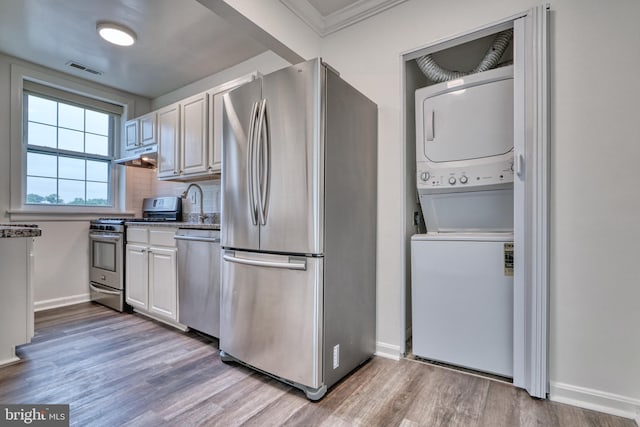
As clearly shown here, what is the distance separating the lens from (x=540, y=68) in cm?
166

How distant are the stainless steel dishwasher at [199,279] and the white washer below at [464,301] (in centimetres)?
148

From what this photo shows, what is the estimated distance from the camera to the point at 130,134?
12.4 feet

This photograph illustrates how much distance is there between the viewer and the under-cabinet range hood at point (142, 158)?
344 cm

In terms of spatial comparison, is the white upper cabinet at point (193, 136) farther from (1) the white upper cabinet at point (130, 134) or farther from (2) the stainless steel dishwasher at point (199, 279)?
(2) the stainless steel dishwasher at point (199, 279)

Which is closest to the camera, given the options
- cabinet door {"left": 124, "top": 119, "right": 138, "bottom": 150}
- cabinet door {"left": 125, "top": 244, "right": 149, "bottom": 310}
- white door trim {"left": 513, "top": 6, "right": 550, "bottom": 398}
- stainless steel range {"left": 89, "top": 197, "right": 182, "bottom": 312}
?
white door trim {"left": 513, "top": 6, "right": 550, "bottom": 398}

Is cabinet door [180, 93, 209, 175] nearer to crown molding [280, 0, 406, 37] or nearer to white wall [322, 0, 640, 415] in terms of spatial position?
crown molding [280, 0, 406, 37]

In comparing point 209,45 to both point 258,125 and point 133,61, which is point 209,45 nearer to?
point 133,61

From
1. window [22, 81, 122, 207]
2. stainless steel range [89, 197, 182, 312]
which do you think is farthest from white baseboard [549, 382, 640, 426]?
window [22, 81, 122, 207]

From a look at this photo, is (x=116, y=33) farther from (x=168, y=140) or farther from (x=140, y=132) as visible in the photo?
(x=140, y=132)

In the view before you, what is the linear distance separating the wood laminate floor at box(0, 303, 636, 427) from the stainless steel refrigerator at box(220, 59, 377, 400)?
0.14 m

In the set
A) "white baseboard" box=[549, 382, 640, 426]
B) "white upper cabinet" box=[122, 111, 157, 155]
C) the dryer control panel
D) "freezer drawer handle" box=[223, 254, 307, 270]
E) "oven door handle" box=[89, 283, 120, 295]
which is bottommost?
"white baseboard" box=[549, 382, 640, 426]

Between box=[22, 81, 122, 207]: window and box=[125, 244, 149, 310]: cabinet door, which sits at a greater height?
box=[22, 81, 122, 207]: window

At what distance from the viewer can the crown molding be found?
2182 millimetres

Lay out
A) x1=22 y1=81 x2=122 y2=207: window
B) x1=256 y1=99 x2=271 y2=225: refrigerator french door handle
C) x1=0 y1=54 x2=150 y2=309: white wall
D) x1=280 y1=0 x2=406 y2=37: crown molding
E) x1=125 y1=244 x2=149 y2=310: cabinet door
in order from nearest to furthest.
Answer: x1=256 y1=99 x2=271 y2=225: refrigerator french door handle, x1=280 y1=0 x2=406 y2=37: crown molding, x1=125 y1=244 x2=149 y2=310: cabinet door, x1=0 y1=54 x2=150 y2=309: white wall, x1=22 y1=81 x2=122 y2=207: window
